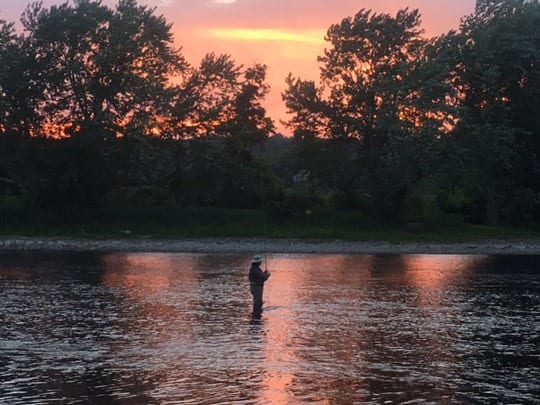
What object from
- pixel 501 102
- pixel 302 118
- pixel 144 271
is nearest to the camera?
pixel 144 271

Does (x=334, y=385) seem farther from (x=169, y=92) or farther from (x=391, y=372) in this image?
(x=169, y=92)

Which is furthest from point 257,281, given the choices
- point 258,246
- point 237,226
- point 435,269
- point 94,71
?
point 94,71

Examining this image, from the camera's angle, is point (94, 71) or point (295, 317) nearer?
point (295, 317)

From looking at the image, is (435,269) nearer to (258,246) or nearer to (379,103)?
(258,246)

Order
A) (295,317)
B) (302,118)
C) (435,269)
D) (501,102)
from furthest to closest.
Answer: (302,118)
(501,102)
(435,269)
(295,317)

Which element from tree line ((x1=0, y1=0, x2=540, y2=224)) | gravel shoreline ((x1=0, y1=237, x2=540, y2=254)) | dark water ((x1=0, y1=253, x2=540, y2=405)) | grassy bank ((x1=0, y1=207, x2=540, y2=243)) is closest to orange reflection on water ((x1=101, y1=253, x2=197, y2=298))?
dark water ((x1=0, y1=253, x2=540, y2=405))

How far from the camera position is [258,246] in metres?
61.4

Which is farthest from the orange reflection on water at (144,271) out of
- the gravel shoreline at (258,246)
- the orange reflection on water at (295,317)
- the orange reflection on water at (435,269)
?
the orange reflection on water at (435,269)

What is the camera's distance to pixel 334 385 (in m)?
17.1

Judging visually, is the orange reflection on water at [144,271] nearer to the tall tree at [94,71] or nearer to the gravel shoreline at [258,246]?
the gravel shoreline at [258,246]

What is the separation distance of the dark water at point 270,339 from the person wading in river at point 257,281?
697 millimetres

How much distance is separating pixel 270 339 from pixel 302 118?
56.0 metres

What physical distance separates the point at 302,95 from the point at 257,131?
9494 mm

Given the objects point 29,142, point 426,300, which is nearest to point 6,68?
point 29,142
